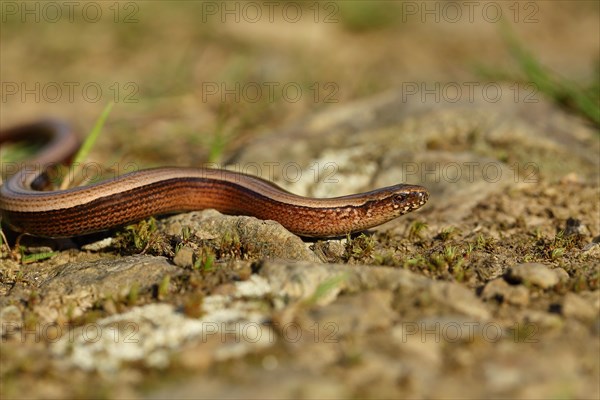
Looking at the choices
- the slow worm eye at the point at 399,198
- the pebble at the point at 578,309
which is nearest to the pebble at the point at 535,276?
the pebble at the point at 578,309

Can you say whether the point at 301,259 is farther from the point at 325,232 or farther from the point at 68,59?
the point at 68,59

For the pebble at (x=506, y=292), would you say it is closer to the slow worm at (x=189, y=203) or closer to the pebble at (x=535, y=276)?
the pebble at (x=535, y=276)

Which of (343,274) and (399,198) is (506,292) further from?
(399,198)

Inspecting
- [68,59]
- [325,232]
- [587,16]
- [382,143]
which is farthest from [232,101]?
[587,16]

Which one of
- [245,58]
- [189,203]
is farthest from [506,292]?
[245,58]

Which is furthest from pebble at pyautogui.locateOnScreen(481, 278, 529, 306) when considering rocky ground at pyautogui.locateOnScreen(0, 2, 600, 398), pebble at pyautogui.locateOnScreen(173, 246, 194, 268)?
pebble at pyautogui.locateOnScreen(173, 246, 194, 268)

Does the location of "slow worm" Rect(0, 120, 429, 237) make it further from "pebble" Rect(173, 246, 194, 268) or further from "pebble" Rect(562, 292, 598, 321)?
"pebble" Rect(562, 292, 598, 321)
